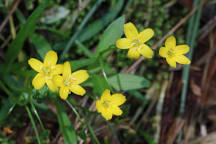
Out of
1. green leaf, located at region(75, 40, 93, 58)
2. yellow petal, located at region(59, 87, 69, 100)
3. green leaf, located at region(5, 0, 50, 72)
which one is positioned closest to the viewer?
yellow petal, located at region(59, 87, 69, 100)

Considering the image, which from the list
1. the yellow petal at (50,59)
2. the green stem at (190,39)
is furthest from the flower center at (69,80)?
the green stem at (190,39)

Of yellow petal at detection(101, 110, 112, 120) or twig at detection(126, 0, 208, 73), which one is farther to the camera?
twig at detection(126, 0, 208, 73)

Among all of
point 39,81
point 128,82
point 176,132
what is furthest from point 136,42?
point 176,132

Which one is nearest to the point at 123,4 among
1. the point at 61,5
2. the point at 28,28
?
the point at 61,5

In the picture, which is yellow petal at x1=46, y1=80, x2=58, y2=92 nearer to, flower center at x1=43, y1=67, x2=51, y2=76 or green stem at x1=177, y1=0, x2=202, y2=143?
flower center at x1=43, y1=67, x2=51, y2=76

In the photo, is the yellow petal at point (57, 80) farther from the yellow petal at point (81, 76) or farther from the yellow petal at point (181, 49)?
the yellow petal at point (181, 49)

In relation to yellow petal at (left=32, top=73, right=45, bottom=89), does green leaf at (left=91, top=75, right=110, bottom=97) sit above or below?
below

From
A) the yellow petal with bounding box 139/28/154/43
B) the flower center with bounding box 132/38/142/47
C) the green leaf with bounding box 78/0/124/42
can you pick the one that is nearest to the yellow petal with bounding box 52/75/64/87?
the flower center with bounding box 132/38/142/47

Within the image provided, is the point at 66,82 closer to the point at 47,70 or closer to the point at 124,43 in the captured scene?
the point at 47,70
